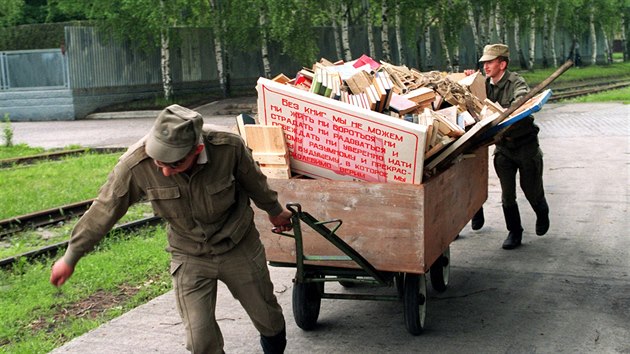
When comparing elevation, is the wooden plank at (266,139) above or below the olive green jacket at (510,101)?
above

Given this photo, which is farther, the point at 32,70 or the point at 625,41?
the point at 625,41

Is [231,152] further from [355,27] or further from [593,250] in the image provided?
[355,27]

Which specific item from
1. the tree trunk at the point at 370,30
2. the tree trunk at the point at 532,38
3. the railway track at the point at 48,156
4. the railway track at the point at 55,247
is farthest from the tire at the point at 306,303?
the tree trunk at the point at 532,38

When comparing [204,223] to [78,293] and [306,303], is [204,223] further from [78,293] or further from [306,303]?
[78,293]

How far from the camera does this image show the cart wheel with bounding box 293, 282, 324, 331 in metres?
6.55

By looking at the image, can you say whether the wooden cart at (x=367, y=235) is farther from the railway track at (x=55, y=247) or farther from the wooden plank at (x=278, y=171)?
the railway track at (x=55, y=247)

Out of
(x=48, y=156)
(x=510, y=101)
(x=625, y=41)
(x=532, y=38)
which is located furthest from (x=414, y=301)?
(x=625, y=41)

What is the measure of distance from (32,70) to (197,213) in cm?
3010

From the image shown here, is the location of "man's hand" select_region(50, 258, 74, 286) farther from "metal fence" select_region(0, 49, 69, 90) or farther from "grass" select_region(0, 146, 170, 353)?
"metal fence" select_region(0, 49, 69, 90)

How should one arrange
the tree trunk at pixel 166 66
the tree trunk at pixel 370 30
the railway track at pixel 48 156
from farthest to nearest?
the tree trunk at pixel 370 30 < the tree trunk at pixel 166 66 < the railway track at pixel 48 156

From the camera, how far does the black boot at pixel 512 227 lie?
9234mm

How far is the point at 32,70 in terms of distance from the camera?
33.1 metres

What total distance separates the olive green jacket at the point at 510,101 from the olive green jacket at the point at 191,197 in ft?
14.2

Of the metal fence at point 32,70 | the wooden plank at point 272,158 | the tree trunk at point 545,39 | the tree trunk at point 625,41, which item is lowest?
the tree trunk at point 625,41
